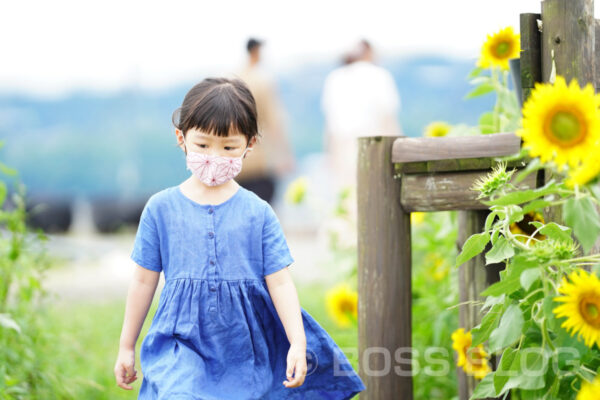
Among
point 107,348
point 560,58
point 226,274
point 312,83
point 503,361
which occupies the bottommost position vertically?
point 107,348

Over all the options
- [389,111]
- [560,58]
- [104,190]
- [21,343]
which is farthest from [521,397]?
[104,190]

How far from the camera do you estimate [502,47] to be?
236 centimetres

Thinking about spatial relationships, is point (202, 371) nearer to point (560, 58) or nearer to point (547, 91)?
point (547, 91)

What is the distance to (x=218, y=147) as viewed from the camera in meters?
1.90

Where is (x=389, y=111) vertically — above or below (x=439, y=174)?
above

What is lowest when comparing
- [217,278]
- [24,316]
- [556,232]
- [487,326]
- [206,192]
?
[24,316]

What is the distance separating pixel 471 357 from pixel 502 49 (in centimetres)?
92

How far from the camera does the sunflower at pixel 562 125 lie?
1.37m

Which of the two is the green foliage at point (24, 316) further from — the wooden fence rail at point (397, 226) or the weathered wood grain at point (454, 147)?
the weathered wood grain at point (454, 147)

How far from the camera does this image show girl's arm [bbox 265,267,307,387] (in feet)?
6.04

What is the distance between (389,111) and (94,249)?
4.26 m

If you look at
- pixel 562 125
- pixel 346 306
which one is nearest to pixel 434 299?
pixel 346 306

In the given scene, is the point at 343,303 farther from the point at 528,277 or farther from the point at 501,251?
the point at 528,277

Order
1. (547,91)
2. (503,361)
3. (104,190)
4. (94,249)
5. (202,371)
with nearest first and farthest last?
(547,91), (503,361), (202,371), (94,249), (104,190)
